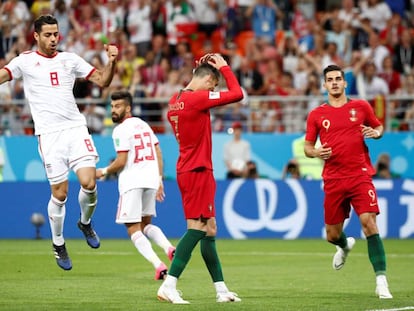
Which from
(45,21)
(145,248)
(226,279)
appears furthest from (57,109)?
(226,279)

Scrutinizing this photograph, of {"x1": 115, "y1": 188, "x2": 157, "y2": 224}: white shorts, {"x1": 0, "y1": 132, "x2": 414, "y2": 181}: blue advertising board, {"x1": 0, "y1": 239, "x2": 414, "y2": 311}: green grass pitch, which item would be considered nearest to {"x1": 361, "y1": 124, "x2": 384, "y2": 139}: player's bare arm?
{"x1": 0, "y1": 239, "x2": 414, "y2": 311}: green grass pitch

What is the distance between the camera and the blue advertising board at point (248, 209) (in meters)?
21.5

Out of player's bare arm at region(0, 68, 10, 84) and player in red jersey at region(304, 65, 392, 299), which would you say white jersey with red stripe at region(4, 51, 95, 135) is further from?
player in red jersey at region(304, 65, 392, 299)

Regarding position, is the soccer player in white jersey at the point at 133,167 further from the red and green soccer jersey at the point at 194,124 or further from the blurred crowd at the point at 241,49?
the blurred crowd at the point at 241,49

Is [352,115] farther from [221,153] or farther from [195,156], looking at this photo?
[221,153]

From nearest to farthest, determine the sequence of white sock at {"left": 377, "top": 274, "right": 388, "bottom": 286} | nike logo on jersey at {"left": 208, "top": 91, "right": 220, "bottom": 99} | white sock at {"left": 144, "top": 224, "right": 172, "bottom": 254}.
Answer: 1. nike logo on jersey at {"left": 208, "top": 91, "right": 220, "bottom": 99}
2. white sock at {"left": 377, "top": 274, "right": 388, "bottom": 286}
3. white sock at {"left": 144, "top": 224, "right": 172, "bottom": 254}

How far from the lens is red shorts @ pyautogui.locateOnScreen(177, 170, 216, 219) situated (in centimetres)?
1105

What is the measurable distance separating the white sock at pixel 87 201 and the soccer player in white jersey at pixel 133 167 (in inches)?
32.1

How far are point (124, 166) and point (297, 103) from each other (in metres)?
10.2

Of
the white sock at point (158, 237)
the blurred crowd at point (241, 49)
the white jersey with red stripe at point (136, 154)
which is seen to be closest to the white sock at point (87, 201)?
the white jersey with red stripe at point (136, 154)

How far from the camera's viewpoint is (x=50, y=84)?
1276 centimetres

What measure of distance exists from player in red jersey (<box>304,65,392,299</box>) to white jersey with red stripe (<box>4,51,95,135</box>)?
108 inches

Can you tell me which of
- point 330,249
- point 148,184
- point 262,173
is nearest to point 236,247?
point 330,249

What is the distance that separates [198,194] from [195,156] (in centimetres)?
38
